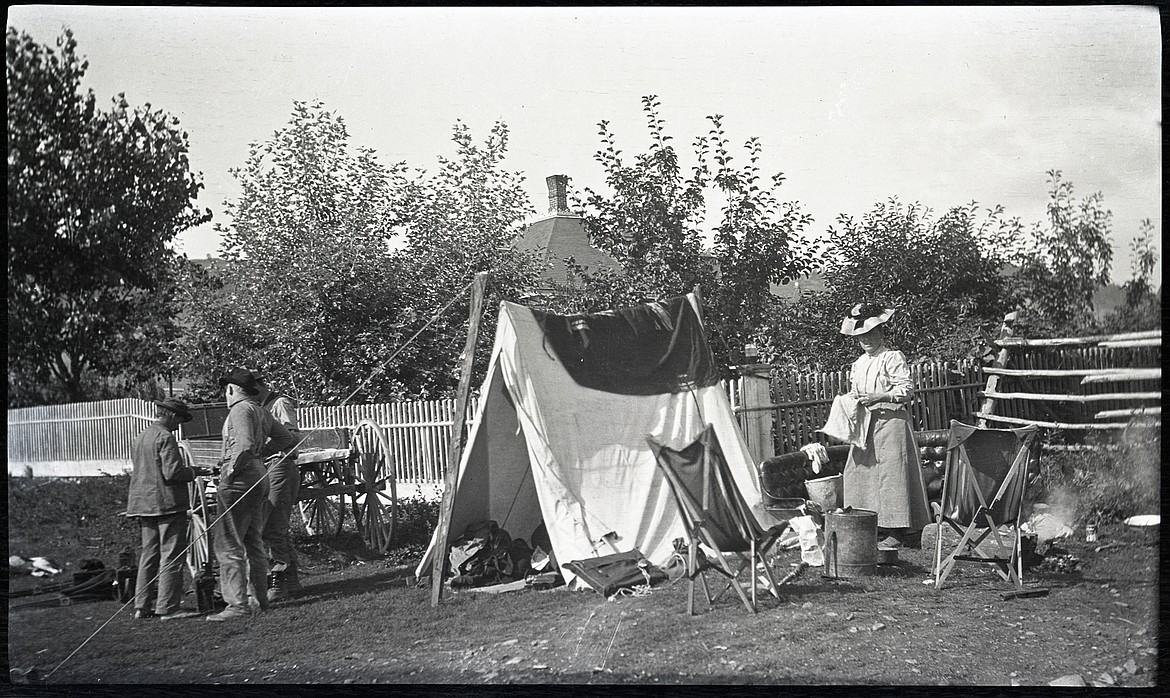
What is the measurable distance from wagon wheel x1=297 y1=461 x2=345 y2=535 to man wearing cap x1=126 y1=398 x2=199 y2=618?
3.88 feet

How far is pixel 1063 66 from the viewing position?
16.5 ft

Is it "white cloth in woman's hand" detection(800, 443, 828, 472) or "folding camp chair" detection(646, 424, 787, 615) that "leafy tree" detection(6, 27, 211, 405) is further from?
"white cloth in woman's hand" detection(800, 443, 828, 472)

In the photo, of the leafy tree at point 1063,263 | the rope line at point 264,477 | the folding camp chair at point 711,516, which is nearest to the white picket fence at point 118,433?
the rope line at point 264,477

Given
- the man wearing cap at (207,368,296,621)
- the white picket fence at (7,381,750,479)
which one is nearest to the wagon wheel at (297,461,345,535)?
the white picket fence at (7,381,750,479)

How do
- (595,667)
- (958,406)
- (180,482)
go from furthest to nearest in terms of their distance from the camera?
(958,406) → (180,482) → (595,667)

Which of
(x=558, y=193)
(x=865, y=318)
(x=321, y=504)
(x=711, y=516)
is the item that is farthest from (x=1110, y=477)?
(x=321, y=504)

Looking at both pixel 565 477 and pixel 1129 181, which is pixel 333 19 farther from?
pixel 1129 181

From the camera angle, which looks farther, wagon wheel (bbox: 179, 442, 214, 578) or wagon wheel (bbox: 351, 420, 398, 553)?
wagon wheel (bbox: 351, 420, 398, 553)

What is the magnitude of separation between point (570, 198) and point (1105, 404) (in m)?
3.55

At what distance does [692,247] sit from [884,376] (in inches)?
63.4

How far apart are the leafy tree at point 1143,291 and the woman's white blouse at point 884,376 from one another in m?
1.31

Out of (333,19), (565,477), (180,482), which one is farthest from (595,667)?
(333,19)

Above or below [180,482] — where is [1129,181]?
above

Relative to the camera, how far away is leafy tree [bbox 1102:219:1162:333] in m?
5.00
